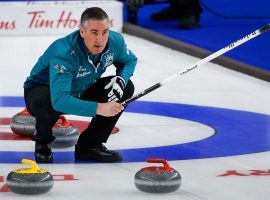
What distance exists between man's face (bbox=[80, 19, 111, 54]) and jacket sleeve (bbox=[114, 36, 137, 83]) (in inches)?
14.0

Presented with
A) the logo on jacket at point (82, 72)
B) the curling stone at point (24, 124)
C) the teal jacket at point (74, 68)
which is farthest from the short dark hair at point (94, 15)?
the curling stone at point (24, 124)

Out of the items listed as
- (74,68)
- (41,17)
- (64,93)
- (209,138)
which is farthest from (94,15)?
(41,17)

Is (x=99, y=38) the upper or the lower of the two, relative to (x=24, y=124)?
upper

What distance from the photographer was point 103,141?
20.5 ft

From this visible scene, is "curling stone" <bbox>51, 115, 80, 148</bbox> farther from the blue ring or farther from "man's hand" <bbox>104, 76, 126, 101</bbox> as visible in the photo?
"man's hand" <bbox>104, 76, 126, 101</bbox>

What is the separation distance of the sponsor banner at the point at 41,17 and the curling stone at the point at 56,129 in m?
5.29

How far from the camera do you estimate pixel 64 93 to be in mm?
5641

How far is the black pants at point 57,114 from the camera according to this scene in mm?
5953

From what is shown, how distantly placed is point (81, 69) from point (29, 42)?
583 centimetres

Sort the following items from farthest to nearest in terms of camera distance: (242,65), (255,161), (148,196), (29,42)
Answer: (29,42) → (242,65) → (255,161) → (148,196)

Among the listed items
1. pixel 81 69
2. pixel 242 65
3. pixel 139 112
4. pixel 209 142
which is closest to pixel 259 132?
pixel 209 142

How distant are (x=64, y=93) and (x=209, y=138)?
1.58 meters

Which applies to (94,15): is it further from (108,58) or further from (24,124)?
(24,124)

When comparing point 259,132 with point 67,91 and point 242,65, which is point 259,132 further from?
point 242,65
